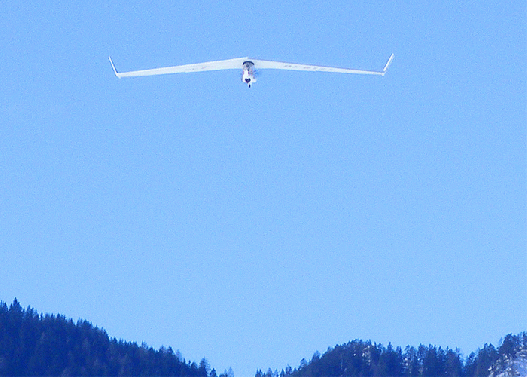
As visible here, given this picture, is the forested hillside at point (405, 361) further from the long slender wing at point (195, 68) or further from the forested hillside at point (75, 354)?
the long slender wing at point (195, 68)

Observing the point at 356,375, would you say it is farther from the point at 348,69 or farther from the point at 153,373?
the point at 348,69

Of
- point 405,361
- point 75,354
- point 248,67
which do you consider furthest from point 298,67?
point 75,354

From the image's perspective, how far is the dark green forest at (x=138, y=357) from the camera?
13725 centimetres

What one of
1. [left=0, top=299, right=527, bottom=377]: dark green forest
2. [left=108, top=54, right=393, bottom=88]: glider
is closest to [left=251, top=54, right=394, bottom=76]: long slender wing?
[left=108, top=54, right=393, bottom=88]: glider

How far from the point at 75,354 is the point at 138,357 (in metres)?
7.71

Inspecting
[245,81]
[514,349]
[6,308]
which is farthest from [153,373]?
[245,81]

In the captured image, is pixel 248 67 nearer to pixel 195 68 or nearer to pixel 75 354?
pixel 195 68

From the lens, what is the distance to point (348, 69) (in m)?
105

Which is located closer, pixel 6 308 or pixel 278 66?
pixel 278 66

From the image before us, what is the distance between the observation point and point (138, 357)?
150m

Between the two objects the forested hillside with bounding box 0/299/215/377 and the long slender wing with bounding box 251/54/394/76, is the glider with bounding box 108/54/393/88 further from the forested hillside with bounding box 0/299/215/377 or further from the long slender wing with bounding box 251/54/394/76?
the forested hillside with bounding box 0/299/215/377

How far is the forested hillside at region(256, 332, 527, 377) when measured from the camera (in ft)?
447

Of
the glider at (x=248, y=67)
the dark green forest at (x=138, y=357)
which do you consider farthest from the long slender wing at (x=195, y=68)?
the dark green forest at (x=138, y=357)

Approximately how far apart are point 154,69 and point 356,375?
138ft
